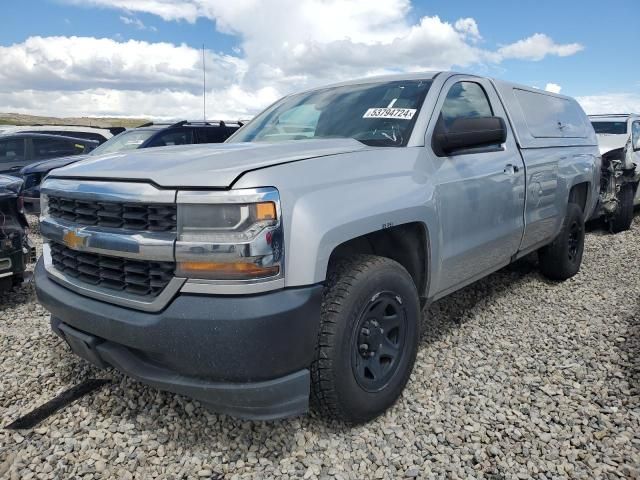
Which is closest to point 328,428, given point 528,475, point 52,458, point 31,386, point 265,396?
point 265,396

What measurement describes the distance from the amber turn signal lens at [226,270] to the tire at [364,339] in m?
0.42

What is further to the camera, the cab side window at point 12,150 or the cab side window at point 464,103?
the cab side window at point 12,150

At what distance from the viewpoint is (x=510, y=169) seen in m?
3.61

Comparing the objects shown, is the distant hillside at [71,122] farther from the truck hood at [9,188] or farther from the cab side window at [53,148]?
the truck hood at [9,188]

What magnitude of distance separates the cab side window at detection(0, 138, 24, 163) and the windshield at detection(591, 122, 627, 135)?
35.2 feet

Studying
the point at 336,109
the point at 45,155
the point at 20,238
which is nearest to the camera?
the point at 336,109

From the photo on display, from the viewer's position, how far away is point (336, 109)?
131 inches

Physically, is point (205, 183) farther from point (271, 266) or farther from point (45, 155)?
point (45, 155)

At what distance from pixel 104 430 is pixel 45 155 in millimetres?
9106

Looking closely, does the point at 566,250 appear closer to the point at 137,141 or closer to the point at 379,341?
the point at 379,341

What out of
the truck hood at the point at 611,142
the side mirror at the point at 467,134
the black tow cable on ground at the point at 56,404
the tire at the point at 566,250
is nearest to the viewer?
the black tow cable on ground at the point at 56,404

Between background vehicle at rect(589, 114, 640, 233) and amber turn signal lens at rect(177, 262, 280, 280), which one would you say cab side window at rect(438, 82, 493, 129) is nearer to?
amber turn signal lens at rect(177, 262, 280, 280)

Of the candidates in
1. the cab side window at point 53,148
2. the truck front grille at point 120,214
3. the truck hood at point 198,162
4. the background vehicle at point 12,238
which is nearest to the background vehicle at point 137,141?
the cab side window at point 53,148

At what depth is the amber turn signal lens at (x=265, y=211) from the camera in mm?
1968
